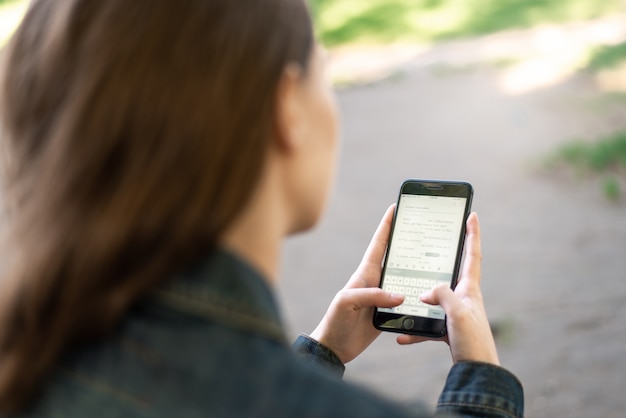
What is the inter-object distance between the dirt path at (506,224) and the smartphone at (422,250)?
1.09 metres

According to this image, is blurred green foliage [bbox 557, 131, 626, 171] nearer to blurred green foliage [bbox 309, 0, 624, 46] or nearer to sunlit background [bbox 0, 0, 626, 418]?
sunlit background [bbox 0, 0, 626, 418]

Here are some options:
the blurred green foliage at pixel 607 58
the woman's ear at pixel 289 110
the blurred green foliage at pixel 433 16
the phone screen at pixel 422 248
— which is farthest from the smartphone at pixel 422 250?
the blurred green foliage at pixel 433 16

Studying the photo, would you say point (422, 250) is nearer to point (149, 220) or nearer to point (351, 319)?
point (351, 319)

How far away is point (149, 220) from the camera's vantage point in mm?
536

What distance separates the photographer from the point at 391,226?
109 centimetres

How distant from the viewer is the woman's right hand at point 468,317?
0.83 meters

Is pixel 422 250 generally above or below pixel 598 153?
below

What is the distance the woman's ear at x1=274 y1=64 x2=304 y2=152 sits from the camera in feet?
1.95

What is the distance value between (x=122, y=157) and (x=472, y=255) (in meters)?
0.52

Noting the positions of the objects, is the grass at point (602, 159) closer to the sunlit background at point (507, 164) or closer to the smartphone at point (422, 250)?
the sunlit background at point (507, 164)

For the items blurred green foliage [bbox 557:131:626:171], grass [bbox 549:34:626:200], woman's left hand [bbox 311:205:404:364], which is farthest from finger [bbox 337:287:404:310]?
blurred green foliage [bbox 557:131:626:171]

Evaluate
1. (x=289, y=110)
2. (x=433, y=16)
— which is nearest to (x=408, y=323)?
(x=289, y=110)

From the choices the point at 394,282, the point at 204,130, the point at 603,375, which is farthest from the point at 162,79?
the point at 603,375

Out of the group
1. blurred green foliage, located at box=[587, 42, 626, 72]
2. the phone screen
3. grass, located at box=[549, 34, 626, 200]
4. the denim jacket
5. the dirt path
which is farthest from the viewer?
blurred green foliage, located at box=[587, 42, 626, 72]
